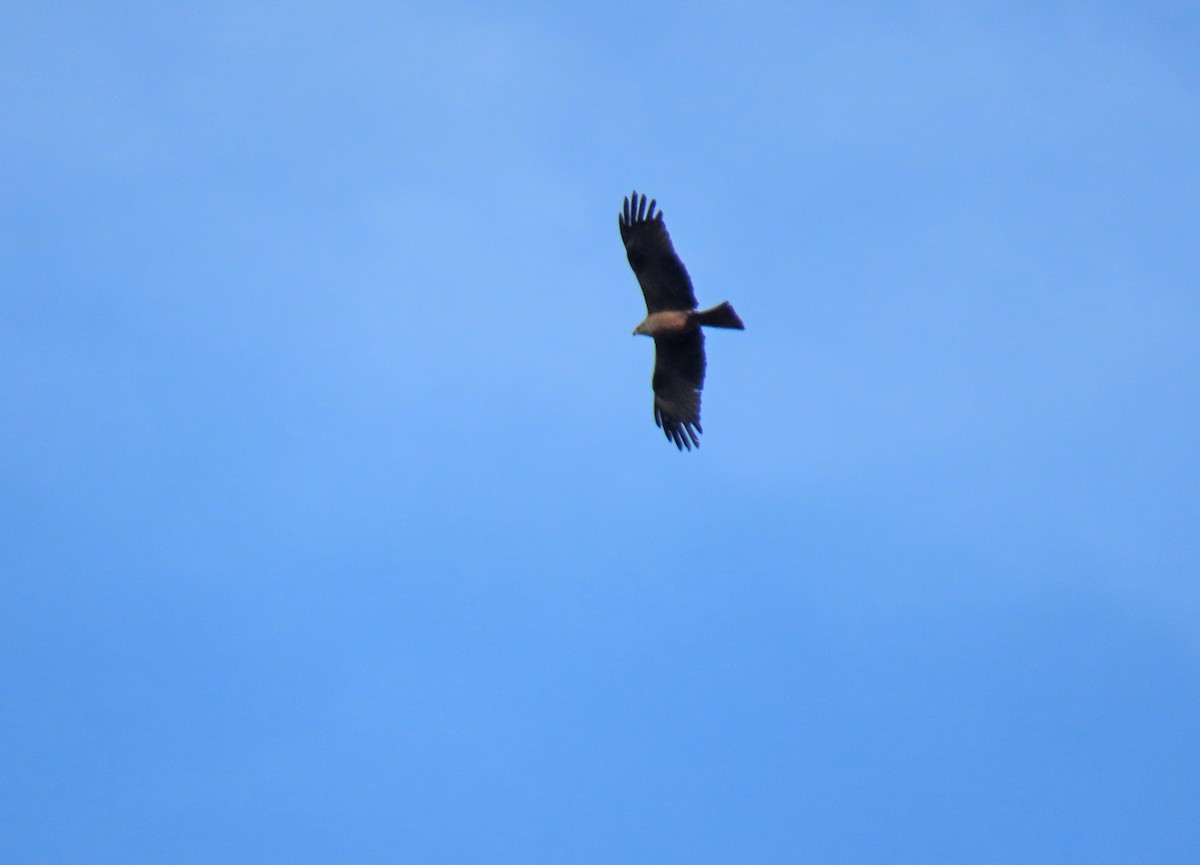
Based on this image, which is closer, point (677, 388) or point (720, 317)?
point (720, 317)

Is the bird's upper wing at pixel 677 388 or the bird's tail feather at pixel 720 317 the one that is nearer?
the bird's tail feather at pixel 720 317

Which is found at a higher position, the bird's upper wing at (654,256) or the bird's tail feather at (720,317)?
the bird's upper wing at (654,256)

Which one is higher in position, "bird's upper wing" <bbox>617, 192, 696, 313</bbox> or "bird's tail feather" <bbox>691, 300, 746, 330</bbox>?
"bird's upper wing" <bbox>617, 192, 696, 313</bbox>

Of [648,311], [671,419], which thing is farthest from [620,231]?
[671,419]

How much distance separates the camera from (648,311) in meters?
19.9

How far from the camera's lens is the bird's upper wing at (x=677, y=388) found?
20.1 m

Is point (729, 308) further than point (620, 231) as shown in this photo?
No

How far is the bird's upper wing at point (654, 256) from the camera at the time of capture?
19203 mm

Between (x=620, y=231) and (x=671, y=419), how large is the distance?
287cm

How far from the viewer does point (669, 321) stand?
1955cm

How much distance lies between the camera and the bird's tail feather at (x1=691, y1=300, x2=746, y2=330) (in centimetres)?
1820

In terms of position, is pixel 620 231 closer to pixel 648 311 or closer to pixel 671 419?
pixel 648 311

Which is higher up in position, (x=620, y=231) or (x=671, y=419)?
(x=620, y=231)

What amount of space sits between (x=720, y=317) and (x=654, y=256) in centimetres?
155
